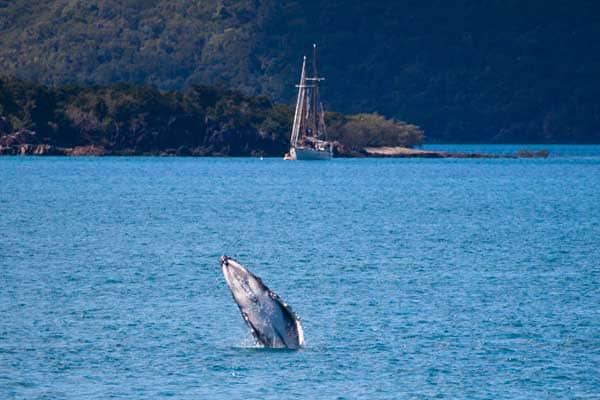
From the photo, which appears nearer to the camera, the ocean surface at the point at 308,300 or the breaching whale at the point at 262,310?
the breaching whale at the point at 262,310

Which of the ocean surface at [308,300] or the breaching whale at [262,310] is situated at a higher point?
the breaching whale at [262,310]

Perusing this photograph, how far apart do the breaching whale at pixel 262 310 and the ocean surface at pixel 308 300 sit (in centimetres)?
50

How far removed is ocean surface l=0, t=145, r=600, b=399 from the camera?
3312 centimetres

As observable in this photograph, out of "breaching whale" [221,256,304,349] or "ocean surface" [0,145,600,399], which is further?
"ocean surface" [0,145,600,399]

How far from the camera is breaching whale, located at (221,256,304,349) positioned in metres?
31.5

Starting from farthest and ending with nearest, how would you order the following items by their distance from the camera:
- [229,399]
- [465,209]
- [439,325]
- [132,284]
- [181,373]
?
[465,209] < [132,284] < [439,325] < [181,373] < [229,399]

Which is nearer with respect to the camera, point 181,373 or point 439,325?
point 181,373

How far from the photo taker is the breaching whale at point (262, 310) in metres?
31.5

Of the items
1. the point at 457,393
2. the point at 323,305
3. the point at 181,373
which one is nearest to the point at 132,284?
the point at 323,305

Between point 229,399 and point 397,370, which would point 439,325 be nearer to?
point 397,370

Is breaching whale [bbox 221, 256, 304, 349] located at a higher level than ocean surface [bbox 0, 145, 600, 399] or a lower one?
higher

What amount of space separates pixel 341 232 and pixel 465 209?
27160mm

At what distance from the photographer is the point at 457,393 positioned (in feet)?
105

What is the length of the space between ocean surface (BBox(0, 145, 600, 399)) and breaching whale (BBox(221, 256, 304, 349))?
0.50 meters
